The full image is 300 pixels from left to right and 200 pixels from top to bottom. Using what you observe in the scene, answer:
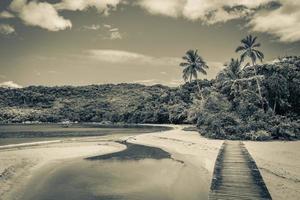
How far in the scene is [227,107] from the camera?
4903cm

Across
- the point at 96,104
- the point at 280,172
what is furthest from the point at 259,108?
the point at 96,104

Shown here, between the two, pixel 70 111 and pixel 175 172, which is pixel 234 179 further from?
pixel 70 111

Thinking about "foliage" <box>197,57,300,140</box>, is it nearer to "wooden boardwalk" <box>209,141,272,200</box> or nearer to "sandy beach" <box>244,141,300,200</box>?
"sandy beach" <box>244,141,300,200</box>

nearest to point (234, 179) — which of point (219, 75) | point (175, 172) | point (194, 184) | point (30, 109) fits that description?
point (194, 184)

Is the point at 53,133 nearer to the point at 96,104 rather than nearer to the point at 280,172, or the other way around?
the point at 280,172

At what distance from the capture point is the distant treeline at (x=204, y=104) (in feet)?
124

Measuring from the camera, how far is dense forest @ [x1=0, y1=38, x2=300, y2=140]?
120 ft

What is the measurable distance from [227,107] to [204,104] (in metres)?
5.15

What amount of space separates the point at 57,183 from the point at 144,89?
172m

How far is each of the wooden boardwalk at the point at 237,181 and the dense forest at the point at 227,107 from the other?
1593 cm

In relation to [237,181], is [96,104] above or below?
above

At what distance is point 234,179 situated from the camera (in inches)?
579

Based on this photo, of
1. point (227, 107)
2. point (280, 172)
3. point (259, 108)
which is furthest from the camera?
point (227, 107)

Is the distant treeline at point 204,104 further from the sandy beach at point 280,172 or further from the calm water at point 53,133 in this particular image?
the calm water at point 53,133
